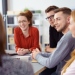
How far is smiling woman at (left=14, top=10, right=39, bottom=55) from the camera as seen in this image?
2.90m

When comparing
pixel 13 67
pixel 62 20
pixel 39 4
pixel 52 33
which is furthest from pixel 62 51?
pixel 39 4

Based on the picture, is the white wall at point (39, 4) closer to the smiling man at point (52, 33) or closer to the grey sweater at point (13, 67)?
the smiling man at point (52, 33)

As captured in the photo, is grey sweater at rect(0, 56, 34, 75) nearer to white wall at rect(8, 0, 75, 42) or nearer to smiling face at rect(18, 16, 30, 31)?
smiling face at rect(18, 16, 30, 31)

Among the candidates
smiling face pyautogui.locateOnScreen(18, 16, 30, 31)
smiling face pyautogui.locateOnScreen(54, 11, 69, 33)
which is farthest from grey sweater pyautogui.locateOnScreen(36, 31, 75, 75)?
smiling face pyautogui.locateOnScreen(18, 16, 30, 31)

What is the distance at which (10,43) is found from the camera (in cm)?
587

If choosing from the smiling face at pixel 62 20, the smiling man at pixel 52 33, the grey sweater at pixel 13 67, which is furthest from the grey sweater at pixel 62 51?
the smiling man at pixel 52 33

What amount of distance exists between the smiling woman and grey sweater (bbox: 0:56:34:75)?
5.55 ft

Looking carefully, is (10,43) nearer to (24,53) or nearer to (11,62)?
(24,53)

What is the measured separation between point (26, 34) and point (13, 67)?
6.25ft

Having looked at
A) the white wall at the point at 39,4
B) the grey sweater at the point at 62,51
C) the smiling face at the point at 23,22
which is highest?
the white wall at the point at 39,4

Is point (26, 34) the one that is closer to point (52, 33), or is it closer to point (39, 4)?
point (52, 33)

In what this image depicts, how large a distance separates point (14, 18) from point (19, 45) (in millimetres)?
3050

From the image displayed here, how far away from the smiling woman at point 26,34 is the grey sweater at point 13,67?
5.55 ft

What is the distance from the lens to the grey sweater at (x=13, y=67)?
1.09m
